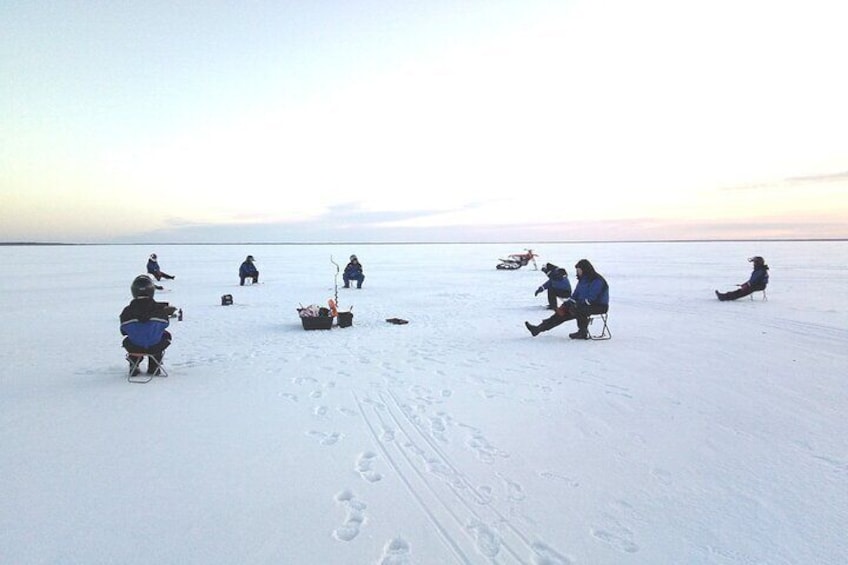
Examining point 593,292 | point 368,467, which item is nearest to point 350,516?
point 368,467

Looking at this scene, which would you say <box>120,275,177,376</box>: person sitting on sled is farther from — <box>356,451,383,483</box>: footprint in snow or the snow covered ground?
<box>356,451,383,483</box>: footprint in snow

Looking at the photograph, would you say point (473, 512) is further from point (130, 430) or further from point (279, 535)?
point (130, 430)

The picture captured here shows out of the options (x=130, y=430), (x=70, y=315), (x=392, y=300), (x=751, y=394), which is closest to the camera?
(x=130, y=430)

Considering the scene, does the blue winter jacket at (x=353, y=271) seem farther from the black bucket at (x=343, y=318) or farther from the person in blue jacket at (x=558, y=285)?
the person in blue jacket at (x=558, y=285)

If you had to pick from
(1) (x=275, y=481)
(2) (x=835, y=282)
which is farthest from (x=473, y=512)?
(2) (x=835, y=282)

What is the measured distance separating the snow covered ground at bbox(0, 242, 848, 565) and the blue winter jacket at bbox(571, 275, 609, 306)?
851mm

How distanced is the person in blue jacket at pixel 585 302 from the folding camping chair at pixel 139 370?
682cm

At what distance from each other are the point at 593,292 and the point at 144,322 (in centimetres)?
767

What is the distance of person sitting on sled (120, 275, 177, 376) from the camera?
251 inches

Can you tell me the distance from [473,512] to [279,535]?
1.34m

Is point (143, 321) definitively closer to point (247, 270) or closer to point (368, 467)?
point (368, 467)

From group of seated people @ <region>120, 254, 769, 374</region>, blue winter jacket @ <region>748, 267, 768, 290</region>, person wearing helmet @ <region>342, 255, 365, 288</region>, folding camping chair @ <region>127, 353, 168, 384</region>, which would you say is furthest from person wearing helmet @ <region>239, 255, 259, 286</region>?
blue winter jacket @ <region>748, 267, 768, 290</region>

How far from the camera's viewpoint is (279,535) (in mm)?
3109

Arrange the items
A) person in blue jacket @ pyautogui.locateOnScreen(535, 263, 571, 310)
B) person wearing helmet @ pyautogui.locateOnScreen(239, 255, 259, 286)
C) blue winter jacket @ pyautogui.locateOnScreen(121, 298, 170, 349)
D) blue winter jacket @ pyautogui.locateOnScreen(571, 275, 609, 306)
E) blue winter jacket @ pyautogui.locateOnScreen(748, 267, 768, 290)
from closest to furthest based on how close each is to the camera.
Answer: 1. blue winter jacket @ pyautogui.locateOnScreen(121, 298, 170, 349)
2. blue winter jacket @ pyautogui.locateOnScreen(571, 275, 609, 306)
3. person in blue jacket @ pyautogui.locateOnScreen(535, 263, 571, 310)
4. blue winter jacket @ pyautogui.locateOnScreen(748, 267, 768, 290)
5. person wearing helmet @ pyautogui.locateOnScreen(239, 255, 259, 286)
